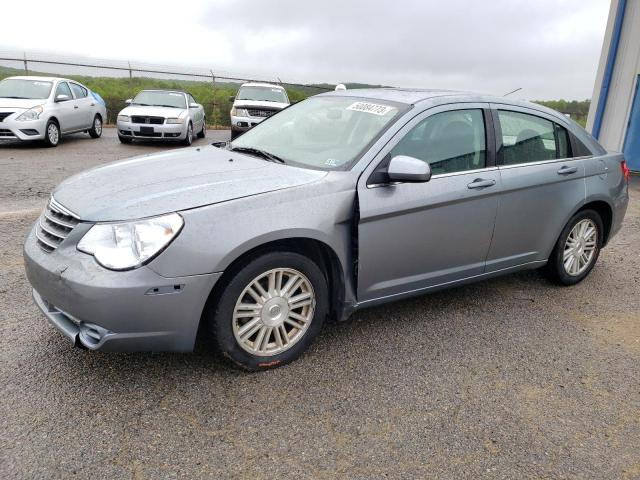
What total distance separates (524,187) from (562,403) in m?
1.63

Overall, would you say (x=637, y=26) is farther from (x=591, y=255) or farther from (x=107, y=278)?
(x=107, y=278)

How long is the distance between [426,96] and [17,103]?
409 inches

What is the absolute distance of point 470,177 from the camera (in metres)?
3.68

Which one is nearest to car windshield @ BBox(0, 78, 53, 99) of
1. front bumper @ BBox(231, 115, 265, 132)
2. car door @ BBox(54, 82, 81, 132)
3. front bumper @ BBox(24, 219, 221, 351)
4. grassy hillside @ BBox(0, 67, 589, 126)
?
car door @ BBox(54, 82, 81, 132)

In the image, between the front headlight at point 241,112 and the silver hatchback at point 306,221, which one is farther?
the front headlight at point 241,112

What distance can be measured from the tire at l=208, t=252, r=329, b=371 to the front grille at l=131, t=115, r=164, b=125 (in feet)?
35.1

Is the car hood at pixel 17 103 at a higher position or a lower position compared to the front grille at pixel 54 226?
lower

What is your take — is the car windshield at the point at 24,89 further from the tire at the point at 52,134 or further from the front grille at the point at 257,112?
the front grille at the point at 257,112

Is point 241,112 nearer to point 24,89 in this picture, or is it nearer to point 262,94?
point 262,94

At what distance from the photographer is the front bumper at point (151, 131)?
1269 cm

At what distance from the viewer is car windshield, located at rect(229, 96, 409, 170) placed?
3.43 meters

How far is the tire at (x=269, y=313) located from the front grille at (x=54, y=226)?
34.5 inches

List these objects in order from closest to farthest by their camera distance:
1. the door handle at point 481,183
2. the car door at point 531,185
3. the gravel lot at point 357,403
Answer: the gravel lot at point 357,403 < the door handle at point 481,183 < the car door at point 531,185

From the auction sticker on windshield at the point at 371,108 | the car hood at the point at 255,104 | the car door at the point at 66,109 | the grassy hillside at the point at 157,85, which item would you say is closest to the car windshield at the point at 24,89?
the car door at the point at 66,109
